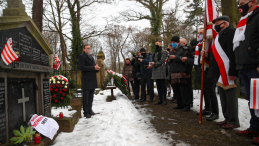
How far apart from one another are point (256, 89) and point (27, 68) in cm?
329

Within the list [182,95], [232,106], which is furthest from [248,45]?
[182,95]

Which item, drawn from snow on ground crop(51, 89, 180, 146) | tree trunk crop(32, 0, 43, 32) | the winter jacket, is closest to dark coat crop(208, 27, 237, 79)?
snow on ground crop(51, 89, 180, 146)

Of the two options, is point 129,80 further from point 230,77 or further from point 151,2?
point 151,2

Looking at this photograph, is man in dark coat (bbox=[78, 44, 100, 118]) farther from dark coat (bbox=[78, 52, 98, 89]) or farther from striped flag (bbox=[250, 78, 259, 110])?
striped flag (bbox=[250, 78, 259, 110])

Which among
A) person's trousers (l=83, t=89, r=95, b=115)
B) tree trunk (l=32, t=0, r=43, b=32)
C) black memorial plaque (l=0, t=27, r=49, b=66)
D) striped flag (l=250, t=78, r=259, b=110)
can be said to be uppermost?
tree trunk (l=32, t=0, r=43, b=32)

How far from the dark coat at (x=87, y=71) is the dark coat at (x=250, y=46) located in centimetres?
323

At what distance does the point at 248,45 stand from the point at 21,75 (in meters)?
3.50

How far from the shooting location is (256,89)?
2305mm

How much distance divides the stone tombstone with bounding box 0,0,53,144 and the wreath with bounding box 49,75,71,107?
1.45 m

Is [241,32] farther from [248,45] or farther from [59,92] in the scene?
[59,92]

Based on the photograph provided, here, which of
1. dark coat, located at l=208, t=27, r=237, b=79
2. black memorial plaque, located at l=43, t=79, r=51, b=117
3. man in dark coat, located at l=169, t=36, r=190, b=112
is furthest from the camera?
man in dark coat, located at l=169, t=36, r=190, b=112

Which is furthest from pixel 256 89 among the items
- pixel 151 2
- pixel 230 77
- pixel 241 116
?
pixel 151 2

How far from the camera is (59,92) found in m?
4.92

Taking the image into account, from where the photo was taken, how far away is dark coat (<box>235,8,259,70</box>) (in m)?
2.49
